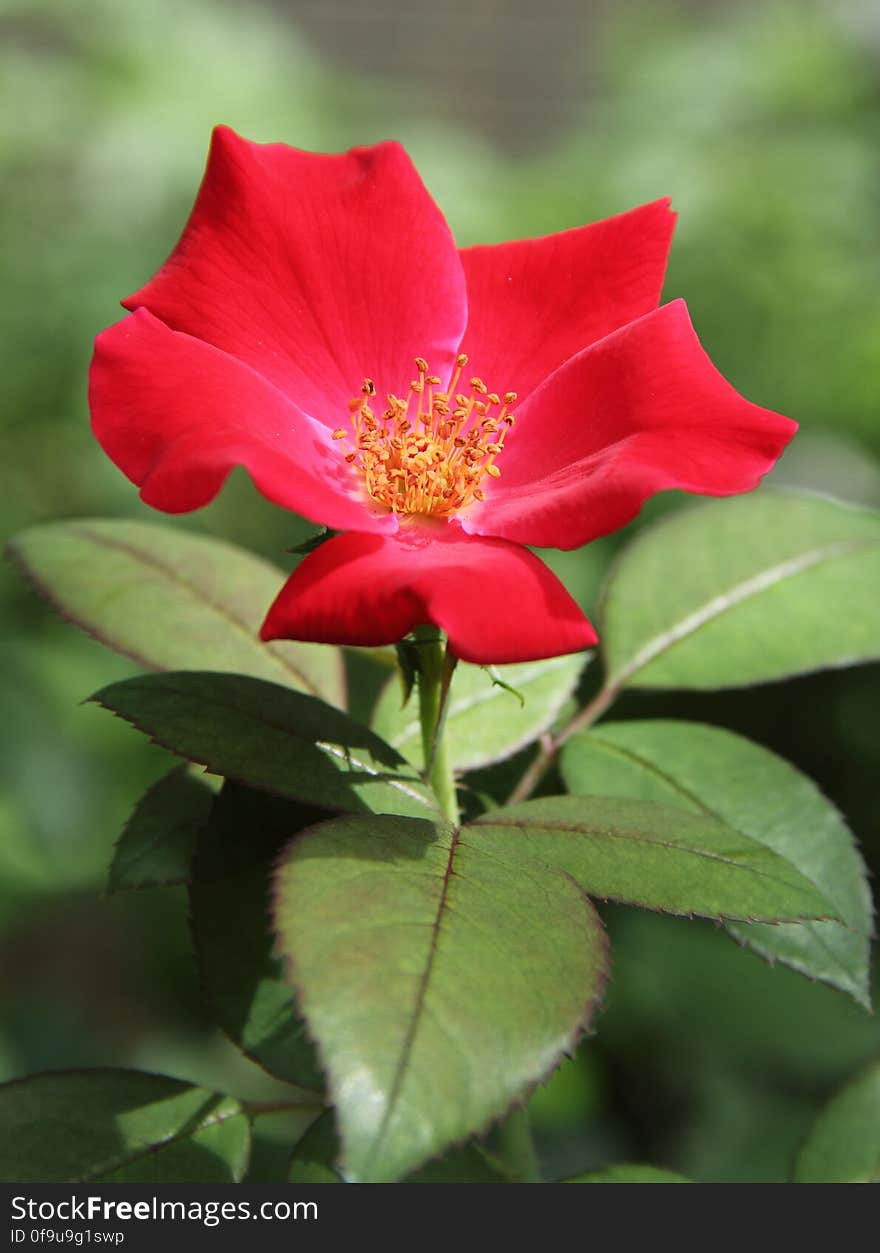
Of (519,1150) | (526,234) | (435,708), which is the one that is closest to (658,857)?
(435,708)

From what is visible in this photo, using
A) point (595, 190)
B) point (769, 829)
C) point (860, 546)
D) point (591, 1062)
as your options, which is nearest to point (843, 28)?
point (595, 190)

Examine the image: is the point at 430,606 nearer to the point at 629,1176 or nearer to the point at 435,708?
the point at 435,708

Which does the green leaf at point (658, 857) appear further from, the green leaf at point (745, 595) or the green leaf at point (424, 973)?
the green leaf at point (745, 595)

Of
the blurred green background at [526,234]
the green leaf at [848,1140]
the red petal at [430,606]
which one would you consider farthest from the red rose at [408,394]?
the blurred green background at [526,234]

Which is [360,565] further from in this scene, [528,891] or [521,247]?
[521,247]

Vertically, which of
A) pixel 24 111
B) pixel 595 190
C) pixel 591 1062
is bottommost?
pixel 591 1062
